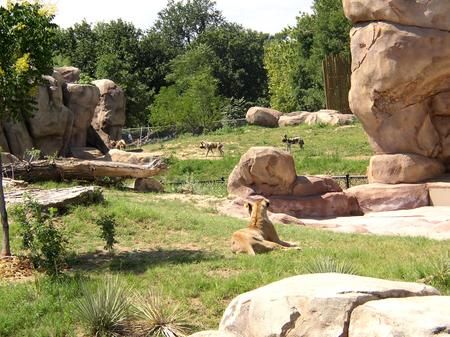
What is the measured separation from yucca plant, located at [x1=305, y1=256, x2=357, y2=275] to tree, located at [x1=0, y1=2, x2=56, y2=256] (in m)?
4.85

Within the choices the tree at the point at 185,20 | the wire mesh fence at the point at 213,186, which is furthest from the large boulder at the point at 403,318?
the tree at the point at 185,20

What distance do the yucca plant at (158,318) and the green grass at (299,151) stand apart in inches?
756

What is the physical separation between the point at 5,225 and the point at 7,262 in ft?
1.88

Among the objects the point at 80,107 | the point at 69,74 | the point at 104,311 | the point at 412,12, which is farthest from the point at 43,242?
the point at 69,74

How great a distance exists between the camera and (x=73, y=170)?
18.7m

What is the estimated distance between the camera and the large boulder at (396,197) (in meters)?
18.5

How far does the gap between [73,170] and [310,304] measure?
48.6 ft

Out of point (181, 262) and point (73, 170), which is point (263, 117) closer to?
point (73, 170)

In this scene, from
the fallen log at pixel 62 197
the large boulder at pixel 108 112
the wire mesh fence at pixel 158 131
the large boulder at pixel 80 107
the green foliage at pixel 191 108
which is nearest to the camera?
the fallen log at pixel 62 197

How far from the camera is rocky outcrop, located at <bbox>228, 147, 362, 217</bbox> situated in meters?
18.4

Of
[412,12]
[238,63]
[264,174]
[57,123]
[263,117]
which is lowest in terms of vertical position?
[264,174]

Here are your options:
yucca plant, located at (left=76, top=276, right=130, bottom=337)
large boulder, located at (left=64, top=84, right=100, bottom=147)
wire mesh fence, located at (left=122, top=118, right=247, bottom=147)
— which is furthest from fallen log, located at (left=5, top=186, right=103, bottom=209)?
wire mesh fence, located at (left=122, top=118, right=247, bottom=147)

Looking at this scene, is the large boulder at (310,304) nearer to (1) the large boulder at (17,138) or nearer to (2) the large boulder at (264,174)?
(2) the large boulder at (264,174)

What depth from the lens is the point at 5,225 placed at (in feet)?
33.8
